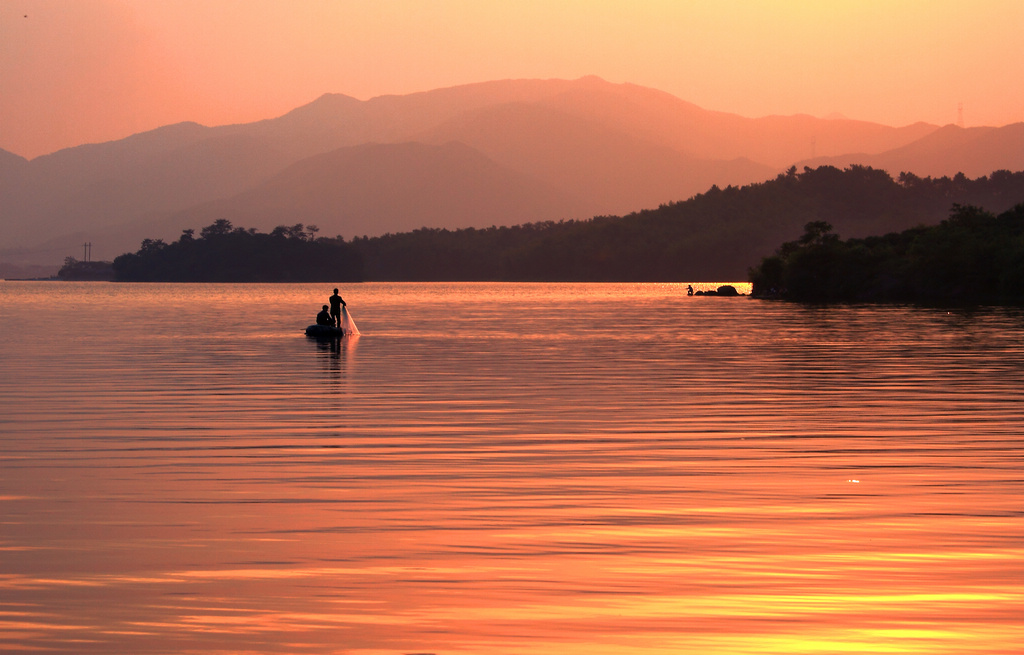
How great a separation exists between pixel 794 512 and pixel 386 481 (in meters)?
5.60

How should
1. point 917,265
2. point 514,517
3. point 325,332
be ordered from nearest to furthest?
point 514,517 < point 325,332 < point 917,265

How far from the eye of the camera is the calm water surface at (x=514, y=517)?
965 cm

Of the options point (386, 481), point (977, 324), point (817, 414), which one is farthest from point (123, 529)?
point (977, 324)

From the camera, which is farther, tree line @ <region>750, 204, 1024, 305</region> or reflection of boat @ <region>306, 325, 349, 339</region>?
tree line @ <region>750, 204, 1024, 305</region>

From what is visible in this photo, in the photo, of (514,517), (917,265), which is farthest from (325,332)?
(917,265)

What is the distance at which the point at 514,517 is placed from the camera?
1417 cm

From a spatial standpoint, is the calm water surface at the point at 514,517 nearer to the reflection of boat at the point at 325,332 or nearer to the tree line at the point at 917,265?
the reflection of boat at the point at 325,332

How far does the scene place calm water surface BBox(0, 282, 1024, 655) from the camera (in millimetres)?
9648

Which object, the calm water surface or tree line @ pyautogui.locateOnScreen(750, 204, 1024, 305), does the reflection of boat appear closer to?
the calm water surface

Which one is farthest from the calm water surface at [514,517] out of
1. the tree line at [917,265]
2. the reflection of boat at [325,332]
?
the tree line at [917,265]

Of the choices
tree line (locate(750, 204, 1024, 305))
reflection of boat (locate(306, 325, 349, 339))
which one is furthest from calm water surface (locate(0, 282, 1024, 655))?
tree line (locate(750, 204, 1024, 305))

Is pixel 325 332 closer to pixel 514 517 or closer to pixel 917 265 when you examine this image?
pixel 514 517

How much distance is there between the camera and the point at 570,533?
13.3 meters


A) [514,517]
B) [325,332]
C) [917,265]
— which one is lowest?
[514,517]
